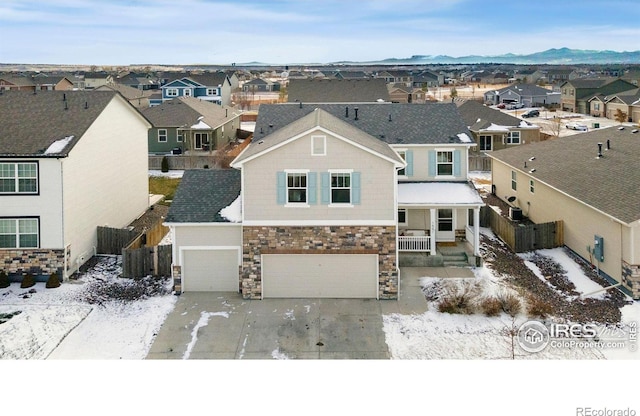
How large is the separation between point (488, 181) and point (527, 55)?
19.5 meters

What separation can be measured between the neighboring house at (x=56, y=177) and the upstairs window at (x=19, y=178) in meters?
0.03

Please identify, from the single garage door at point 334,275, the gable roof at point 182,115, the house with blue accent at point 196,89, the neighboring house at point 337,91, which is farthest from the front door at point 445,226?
the house with blue accent at point 196,89

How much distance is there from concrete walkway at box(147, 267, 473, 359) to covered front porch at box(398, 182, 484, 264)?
2455 millimetres

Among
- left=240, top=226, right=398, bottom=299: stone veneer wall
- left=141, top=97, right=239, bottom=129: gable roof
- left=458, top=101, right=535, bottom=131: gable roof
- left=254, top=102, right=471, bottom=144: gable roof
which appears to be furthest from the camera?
left=141, top=97, right=239, bottom=129: gable roof

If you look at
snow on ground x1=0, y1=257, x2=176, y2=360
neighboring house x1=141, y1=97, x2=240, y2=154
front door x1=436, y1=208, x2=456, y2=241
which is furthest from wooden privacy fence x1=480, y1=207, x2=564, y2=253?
neighboring house x1=141, y1=97, x2=240, y2=154

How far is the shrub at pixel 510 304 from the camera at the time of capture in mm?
14914

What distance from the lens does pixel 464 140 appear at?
21047mm

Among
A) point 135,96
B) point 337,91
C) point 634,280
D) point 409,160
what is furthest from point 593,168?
point 135,96

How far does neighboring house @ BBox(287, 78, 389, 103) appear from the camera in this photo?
54.1m

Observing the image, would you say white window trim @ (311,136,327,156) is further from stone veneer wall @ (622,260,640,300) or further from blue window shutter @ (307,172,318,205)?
stone veneer wall @ (622,260,640,300)

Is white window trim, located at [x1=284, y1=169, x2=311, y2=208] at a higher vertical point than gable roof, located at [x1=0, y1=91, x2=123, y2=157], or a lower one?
lower

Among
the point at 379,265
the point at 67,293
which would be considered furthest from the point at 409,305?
the point at 67,293

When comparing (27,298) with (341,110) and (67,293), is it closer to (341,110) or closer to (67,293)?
(67,293)

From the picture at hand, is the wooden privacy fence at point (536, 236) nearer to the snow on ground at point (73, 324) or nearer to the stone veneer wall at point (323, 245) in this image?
the stone veneer wall at point (323, 245)
